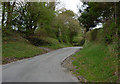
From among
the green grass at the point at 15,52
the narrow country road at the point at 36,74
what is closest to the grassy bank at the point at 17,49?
the green grass at the point at 15,52

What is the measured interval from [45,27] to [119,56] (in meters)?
18.9

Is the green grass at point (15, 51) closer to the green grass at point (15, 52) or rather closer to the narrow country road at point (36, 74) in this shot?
the green grass at point (15, 52)

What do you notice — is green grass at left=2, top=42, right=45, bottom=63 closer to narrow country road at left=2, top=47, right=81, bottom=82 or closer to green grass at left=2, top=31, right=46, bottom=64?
green grass at left=2, top=31, right=46, bottom=64

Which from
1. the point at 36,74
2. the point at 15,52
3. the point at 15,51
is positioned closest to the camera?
the point at 36,74

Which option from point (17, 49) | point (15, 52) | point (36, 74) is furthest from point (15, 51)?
point (36, 74)

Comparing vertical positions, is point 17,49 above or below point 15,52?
above

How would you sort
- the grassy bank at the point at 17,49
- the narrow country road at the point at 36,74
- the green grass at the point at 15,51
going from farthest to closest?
the grassy bank at the point at 17,49
the green grass at the point at 15,51
the narrow country road at the point at 36,74

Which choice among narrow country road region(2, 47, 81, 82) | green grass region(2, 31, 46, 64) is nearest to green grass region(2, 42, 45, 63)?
green grass region(2, 31, 46, 64)

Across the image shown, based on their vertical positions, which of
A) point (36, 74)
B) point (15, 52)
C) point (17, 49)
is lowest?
point (36, 74)

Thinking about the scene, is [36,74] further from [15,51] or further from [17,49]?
[17,49]

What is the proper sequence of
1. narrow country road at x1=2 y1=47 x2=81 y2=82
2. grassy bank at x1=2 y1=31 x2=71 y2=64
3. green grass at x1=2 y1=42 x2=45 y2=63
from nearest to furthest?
narrow country road at x1=2 y1=47 x2=81 y2=82
grassy bank at x1=2 y1=31 x2=71 y2=64
green grass at x1=2 y1=42 x2=45 y2=63

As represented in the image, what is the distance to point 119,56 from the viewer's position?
7.18 meters

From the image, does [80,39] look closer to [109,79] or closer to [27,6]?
[27,6]

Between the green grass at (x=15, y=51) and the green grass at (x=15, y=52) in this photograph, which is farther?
the green grass at (x=15, y=52)
